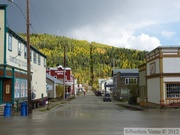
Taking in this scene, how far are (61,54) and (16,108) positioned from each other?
162199 millimetres

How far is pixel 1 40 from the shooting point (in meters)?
31.7

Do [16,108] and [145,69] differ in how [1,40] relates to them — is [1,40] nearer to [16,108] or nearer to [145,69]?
[16,108]

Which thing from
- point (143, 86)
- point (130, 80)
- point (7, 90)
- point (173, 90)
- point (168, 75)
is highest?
point (130, 80)

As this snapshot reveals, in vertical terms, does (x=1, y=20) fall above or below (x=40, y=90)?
above

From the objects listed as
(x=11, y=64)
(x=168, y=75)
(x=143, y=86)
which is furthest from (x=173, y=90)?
(x=11, y=64)

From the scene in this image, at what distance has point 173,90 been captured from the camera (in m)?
39.0

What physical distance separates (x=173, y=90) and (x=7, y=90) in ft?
62.3

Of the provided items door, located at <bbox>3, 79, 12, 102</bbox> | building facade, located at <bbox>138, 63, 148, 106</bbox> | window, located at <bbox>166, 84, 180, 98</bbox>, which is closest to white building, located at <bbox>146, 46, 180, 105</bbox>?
window, located at <bbox>166, 84, 180, 98</bbox>

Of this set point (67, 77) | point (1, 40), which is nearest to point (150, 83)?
point (1, 40)

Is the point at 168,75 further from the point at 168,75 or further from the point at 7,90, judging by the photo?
the point at 7,90

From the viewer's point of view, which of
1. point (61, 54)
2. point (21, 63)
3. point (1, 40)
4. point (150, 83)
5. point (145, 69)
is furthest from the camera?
point (61, 54)

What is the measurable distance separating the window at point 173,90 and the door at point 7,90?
18094mm

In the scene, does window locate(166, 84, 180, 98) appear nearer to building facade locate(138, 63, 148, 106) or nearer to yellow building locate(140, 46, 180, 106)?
yellow building locate(140, 46, 180, 106)

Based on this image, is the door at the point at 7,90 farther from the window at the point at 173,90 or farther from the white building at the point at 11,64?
the window at the point at 173,90
